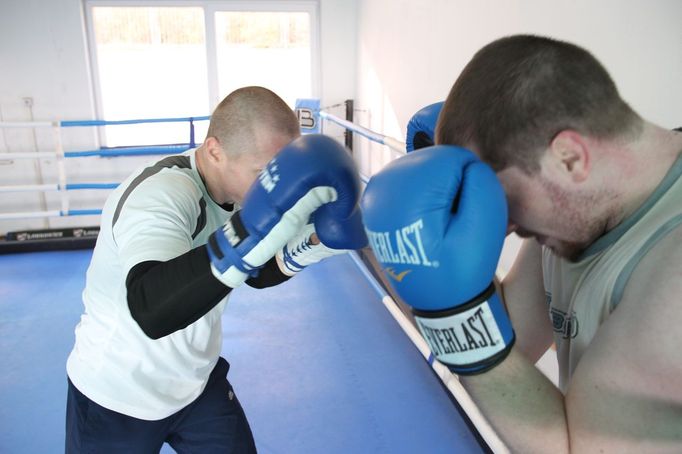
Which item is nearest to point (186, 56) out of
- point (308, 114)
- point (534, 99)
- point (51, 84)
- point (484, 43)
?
point (51, 84)

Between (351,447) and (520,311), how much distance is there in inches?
48.1

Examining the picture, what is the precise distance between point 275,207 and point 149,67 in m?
4.84

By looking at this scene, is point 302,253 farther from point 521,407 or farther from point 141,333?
point 521,407

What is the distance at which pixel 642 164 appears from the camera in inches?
27.2

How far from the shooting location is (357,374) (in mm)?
2439

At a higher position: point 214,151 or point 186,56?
point 186,56

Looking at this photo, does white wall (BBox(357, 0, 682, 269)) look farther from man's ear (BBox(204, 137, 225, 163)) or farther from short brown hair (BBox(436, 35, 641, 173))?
man's ear (BBox(204, 137, 225, 163))

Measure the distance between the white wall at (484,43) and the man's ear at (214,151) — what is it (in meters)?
1.13

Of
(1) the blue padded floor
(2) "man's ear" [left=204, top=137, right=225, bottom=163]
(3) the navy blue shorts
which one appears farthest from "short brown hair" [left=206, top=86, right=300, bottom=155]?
(1) the blue padded floor

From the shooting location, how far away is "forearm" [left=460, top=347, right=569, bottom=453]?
0.66 m

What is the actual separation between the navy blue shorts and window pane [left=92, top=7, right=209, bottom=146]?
4.26 m

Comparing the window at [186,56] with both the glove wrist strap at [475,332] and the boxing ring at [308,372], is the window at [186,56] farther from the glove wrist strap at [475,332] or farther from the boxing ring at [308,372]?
the glove wrist strap at [475,332]

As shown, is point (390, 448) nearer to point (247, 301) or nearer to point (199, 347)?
point (199, 347)

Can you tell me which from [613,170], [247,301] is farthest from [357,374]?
[613,170]
